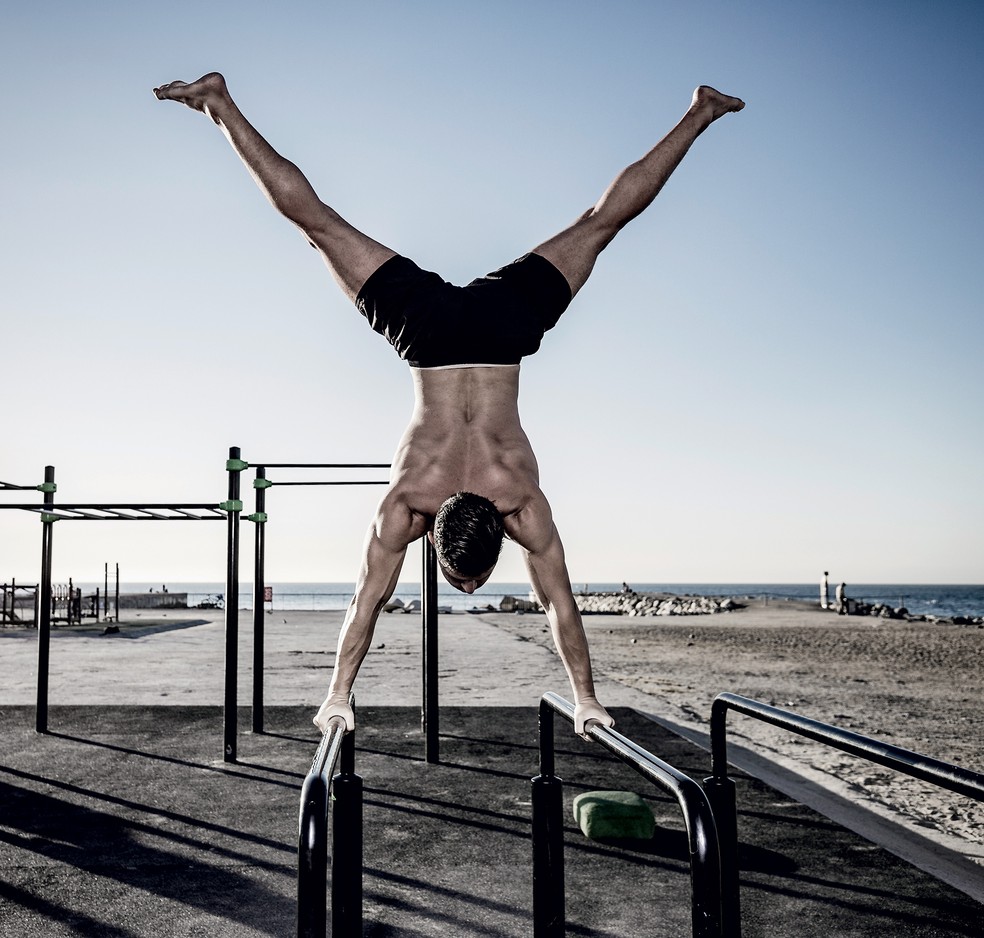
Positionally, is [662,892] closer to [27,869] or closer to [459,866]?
[459,866]

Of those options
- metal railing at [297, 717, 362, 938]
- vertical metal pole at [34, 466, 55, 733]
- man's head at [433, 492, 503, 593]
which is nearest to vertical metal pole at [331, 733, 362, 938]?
metal railing at [297, 717, 362, 938]

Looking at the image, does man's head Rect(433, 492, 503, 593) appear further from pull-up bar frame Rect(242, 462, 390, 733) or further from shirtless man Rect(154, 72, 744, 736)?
pull-up bar frame Rect(242, 462, 390, 733)

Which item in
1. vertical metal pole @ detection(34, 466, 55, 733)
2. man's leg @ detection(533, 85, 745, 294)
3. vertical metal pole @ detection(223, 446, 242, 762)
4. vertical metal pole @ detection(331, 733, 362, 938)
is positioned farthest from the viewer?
vertical metal pole @ detection(34, 466, 55, 733)

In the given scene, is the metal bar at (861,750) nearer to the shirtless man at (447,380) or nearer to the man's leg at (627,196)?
the shirtless man at (447,380)

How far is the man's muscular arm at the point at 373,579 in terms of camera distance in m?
2.18

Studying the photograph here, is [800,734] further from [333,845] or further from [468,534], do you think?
[333,845]

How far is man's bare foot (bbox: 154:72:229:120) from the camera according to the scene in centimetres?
223

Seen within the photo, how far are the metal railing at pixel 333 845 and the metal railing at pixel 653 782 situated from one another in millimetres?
613

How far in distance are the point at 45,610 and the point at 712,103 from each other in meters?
6.17

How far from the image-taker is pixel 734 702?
2.61 meters

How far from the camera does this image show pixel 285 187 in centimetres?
226

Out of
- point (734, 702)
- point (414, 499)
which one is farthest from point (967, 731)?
point (414, 499)

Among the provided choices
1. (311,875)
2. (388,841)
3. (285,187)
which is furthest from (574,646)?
(388,841)

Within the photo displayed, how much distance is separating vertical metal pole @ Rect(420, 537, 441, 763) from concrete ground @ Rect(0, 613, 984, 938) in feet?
0.60
